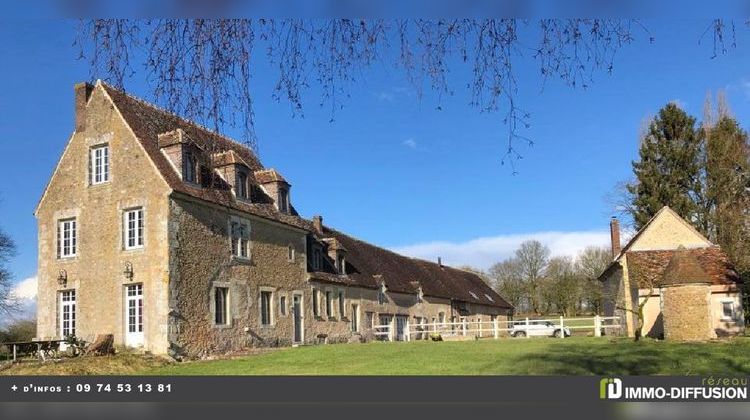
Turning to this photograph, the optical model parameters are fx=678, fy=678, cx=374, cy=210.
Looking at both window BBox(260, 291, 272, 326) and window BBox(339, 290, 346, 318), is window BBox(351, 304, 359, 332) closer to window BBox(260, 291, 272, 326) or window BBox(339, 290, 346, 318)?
window BBox(339, 290, 346, 318)

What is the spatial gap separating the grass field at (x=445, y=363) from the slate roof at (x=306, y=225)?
4.58 metres

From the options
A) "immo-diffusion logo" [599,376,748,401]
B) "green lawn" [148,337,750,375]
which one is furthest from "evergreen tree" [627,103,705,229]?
"immo-diffusion logo" [599,376,748,401]

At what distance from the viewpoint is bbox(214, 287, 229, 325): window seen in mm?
23859

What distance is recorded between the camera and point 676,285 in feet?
90.1

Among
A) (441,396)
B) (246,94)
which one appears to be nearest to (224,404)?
(441,396)

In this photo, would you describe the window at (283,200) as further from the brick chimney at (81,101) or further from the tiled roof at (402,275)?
the brick chimney at (81,101)

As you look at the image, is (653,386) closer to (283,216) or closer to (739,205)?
(283,216)

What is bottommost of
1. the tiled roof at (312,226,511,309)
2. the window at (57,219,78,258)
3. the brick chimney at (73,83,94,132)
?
the tiled roof at (312,226,511,309)

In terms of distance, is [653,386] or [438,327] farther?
[438,327]

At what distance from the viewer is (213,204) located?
23891mm

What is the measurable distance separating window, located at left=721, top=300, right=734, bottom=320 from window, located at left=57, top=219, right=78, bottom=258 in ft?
82.4

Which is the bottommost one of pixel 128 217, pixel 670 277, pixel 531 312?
pixel 531 312

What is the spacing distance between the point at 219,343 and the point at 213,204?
484 cm

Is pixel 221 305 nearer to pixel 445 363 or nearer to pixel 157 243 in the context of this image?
pixel 157 243
